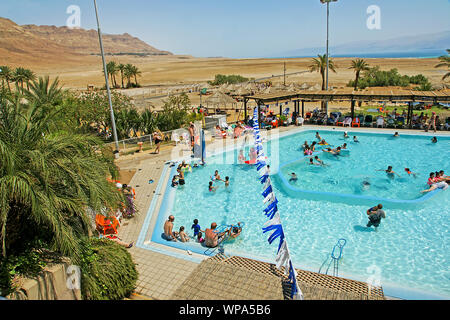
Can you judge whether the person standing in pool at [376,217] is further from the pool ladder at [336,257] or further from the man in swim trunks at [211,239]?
the man in swim trunks at [211,239]

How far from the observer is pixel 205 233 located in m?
9.47

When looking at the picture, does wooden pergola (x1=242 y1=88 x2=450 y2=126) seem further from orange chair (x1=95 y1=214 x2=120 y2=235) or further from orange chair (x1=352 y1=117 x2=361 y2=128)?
orange chair (x1=95 y1=214 x2=120 y2=235)

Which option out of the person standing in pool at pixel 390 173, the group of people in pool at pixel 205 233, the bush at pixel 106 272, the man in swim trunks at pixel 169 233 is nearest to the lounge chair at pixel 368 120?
the person standing in pool at pixel 390 173

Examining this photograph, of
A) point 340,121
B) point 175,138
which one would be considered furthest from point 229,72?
point 175,138

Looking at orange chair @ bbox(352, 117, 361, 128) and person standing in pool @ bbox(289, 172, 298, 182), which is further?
orange chair @ bbox(352, 117, 361, 128)

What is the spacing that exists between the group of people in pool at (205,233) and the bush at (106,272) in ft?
8.79

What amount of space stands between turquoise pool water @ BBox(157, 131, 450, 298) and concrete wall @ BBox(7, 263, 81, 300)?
4820 mm

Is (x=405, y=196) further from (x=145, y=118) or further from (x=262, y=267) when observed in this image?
(x=145, y=118)

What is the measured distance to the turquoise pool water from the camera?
855 cm

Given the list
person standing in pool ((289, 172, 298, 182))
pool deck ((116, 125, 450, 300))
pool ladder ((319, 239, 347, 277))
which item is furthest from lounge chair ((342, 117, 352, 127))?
pool ladder ((319, 239, 347, 277))

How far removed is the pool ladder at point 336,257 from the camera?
841 cm

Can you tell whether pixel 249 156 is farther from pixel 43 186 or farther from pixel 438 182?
pixel 43 186

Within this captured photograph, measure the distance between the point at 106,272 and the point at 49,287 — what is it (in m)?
1.22

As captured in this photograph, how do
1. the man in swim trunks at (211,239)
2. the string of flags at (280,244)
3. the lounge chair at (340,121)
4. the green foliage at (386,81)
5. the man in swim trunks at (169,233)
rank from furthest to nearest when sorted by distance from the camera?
the green foliage at (386,81), the lounge chair at (340,121), the man in swim trunks at (169,233), the man in swim trunks at (211,239), the string of flags at (280,244)
